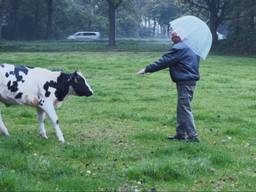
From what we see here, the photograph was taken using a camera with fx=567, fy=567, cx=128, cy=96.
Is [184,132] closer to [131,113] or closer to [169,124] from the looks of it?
[169,124]

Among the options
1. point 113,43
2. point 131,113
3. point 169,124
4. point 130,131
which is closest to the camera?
point 130,131

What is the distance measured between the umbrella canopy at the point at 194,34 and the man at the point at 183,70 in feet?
0.34

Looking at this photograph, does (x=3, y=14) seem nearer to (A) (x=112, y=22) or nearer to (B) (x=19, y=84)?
(A) (x=112, y=22)

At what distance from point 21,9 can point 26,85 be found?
76.6 meters

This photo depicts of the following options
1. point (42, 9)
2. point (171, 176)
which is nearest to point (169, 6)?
point (42, 9)

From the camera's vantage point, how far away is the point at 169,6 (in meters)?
122

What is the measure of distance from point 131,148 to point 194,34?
2737mm

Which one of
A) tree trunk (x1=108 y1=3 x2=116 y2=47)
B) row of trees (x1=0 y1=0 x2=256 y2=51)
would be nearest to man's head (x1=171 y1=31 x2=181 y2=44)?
row of trees (x1=0 y1=0 x2=256 y2=51)

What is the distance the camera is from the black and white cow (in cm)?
1156

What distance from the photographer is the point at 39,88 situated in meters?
11.7

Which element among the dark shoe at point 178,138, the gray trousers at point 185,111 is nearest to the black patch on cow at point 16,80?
the gray trousers at point 185,111

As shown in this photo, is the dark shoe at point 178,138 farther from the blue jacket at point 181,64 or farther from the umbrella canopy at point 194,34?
the umbrella canopy at point 194,34

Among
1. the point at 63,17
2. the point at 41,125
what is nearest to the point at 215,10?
the point at 63,17

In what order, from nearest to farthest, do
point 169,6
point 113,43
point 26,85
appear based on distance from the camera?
point 26,85 < point 113,43 < point 169,6
